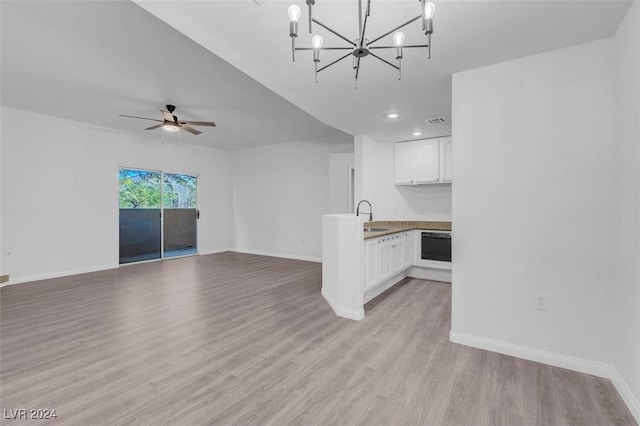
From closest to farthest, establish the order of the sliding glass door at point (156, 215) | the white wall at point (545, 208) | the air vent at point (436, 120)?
the white wall at point (545, 208) → the air vent at point (436, 120) → the sliding glass door at point (156, 215)

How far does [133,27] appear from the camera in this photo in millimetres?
2449

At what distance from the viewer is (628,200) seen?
1.87 meters

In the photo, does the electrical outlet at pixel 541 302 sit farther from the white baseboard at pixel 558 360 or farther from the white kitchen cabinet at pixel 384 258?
the white kitchen cabinet at pixel 384 258

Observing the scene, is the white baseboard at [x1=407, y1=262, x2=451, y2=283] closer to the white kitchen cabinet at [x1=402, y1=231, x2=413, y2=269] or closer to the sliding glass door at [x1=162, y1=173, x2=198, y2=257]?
the white kitchen cabinet at [x1=402, y1=231, x2=413, y2=269]

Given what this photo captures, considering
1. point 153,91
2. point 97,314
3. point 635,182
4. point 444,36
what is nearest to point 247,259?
point 97,314

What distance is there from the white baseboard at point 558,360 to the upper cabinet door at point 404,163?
125 inches

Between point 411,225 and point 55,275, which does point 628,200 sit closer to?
point 411,225

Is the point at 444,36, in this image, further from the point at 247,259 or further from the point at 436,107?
the point at 247,259

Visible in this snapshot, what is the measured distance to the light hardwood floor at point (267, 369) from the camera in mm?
1745

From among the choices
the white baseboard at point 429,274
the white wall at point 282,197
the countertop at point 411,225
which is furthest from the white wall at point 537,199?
the white wall at point 282,197

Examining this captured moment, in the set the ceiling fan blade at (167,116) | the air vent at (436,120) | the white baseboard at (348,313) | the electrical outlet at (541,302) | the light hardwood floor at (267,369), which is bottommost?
the light hardwood floor at (267,369)

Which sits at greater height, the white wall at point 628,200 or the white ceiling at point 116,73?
the white ceiling at point 116,73

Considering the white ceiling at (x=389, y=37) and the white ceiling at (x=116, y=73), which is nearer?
the white ceiling at (x=389, y=37)

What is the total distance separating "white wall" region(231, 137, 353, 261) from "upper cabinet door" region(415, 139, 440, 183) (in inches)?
67.4
